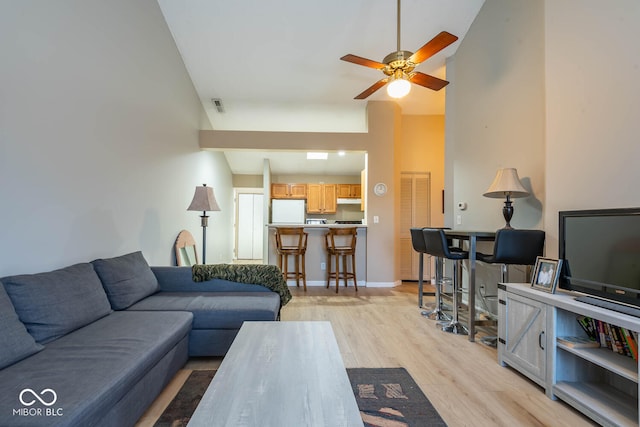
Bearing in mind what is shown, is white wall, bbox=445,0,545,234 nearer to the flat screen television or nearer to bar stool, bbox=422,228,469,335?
bar stool, bbox=422,228,469,335

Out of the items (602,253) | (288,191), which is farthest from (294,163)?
(602,253)

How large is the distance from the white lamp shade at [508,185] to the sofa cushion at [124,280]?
3133 mm

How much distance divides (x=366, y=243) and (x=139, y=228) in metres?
3.20

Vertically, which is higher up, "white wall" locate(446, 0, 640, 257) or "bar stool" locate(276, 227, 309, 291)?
"white wall" locate(446, 0, 640, 257)

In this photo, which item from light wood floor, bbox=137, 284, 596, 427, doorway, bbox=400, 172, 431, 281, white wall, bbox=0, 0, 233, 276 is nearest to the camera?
light wood floor, bbox=137, 284, 596, 427

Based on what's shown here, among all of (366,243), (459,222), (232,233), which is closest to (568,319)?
(459,222)

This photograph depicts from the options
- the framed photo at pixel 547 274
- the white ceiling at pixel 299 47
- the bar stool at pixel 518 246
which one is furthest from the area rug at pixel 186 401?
the white ceiling at pixel 299 47

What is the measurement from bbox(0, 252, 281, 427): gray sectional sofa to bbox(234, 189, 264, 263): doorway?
5300 millimetres

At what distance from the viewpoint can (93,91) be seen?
7.48 ft

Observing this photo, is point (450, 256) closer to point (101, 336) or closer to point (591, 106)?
point (591, 106)

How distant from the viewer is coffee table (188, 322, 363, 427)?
955 millimetres

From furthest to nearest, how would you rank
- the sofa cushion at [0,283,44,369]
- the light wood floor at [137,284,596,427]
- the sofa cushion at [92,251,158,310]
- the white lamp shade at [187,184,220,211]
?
1. the white lamp shade at [187,184,220,211]
2. the sofa cushion at [92,251,158,310]
3. the light wood floor at [137,284,596,427]
4. the sofa cushion at [0,283,44,369]

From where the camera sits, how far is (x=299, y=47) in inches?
150

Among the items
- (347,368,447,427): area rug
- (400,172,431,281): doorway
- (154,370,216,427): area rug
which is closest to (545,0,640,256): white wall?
(347,368,447,427): area rug
